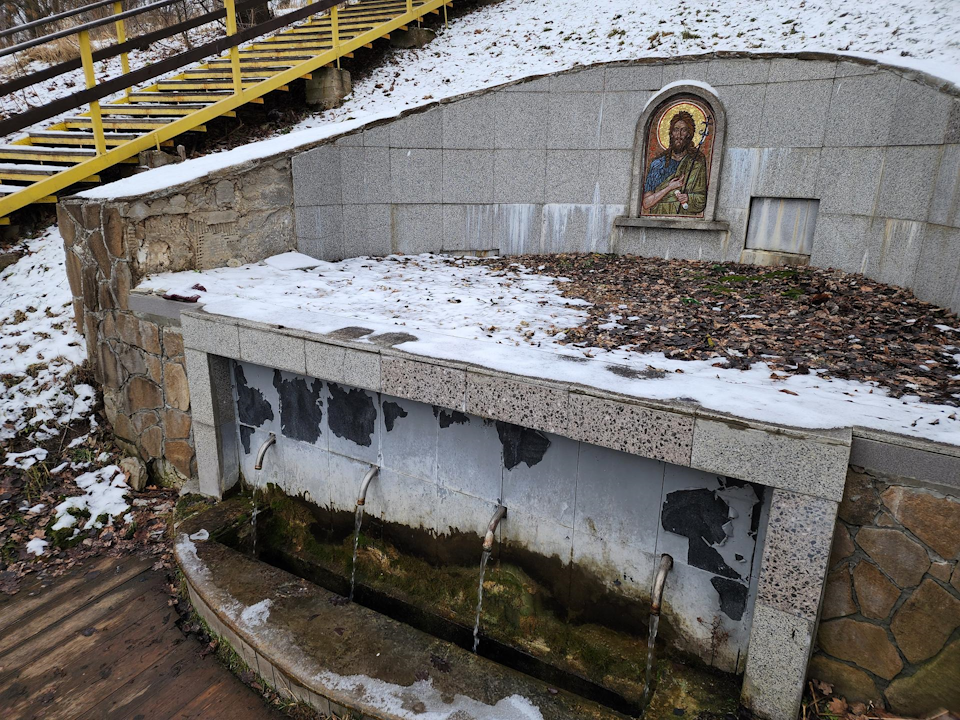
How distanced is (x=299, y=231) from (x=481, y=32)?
7.59 metres

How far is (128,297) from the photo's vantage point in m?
5.66

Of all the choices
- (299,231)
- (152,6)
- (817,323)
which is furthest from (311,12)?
(817,323)

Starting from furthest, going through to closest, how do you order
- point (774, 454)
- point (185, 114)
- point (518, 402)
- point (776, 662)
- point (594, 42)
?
point (594, 42)
point (185, 114)
point (518, 402)
point (776, 662)
point (774, 454)

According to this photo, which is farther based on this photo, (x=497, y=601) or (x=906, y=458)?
(x=497, y=601)

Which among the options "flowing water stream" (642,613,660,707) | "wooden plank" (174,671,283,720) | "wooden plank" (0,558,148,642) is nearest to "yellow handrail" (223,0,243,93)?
"wooden plank" (0,558,148,642)

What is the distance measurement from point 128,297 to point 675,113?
23.0 ft

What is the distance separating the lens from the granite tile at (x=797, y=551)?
9.25 ft

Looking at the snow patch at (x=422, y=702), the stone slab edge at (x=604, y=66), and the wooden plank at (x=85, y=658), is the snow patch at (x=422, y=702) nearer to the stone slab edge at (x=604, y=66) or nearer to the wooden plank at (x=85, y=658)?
the wooden plank at (x=85, y=658)

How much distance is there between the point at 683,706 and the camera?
312cm

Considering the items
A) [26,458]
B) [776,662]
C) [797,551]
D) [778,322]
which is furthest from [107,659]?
[778,322]

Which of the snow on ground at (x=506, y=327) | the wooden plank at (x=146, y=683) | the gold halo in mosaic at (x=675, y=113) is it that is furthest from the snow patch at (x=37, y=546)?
the gold halo in mosaic at (x=675, y=113)

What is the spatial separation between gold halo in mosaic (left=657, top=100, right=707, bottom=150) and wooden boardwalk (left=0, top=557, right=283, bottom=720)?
778cm

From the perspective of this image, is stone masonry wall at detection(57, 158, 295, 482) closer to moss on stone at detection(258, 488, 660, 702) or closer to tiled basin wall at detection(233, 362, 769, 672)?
tiled basin wall at detection(233, 362, 769, 672)

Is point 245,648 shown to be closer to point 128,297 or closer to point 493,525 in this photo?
point 493,525
